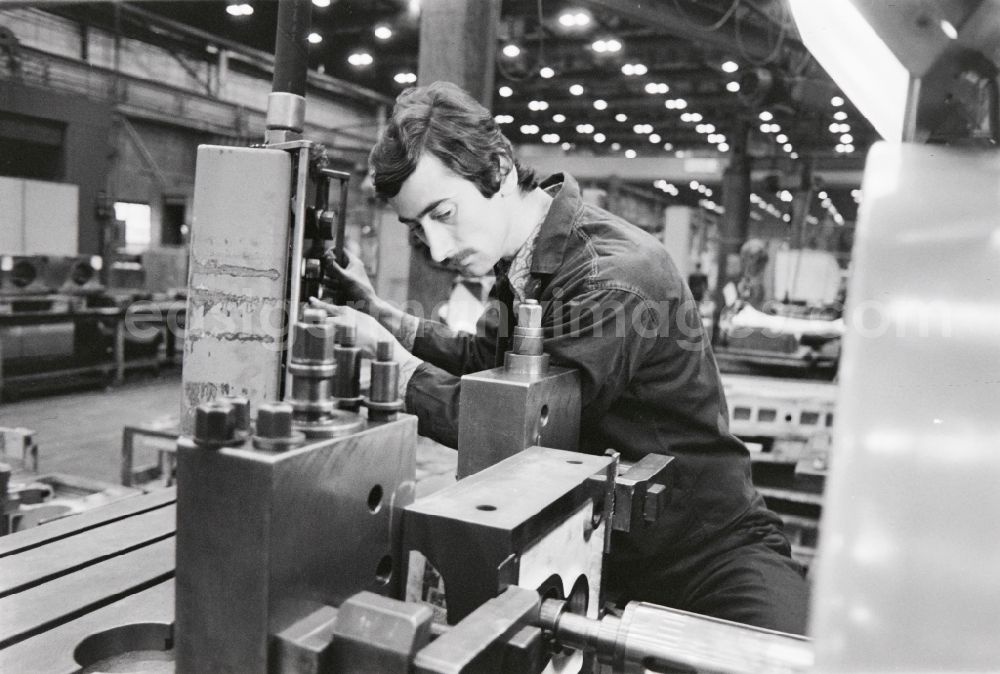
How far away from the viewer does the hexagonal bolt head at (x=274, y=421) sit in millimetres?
479

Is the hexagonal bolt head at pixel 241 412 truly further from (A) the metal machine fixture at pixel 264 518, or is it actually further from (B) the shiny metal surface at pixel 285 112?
(B) the shiny metal surface at pixel 285 112

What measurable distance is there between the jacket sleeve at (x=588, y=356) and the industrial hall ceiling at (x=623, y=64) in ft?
9.53

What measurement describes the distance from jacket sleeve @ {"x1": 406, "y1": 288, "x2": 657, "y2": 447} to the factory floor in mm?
2160

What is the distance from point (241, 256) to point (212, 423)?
0.56 meters

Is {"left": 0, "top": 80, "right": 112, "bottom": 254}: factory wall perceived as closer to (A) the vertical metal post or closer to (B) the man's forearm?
(B) the man's forearm

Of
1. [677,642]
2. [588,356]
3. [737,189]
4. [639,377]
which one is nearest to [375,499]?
[677,642]

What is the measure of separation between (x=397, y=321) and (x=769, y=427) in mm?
1902

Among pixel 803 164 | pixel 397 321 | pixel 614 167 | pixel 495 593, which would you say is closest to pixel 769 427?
pixel 397 321

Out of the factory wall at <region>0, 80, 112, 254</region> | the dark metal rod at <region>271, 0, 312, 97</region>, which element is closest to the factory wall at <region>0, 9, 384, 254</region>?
the factory wall at <region>0, 80, 112, 254</region>

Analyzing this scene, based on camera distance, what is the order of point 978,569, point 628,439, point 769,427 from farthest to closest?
point 769,427
point 628,439
point 978,569

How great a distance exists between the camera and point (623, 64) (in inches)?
339

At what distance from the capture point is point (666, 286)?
3.76 ft

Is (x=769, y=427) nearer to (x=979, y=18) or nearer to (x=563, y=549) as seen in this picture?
(x=563, y=549)

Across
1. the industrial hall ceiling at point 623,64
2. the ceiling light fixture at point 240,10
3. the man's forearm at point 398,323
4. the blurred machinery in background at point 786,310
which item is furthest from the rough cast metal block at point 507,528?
the ceiling light fixture at point 240,10
